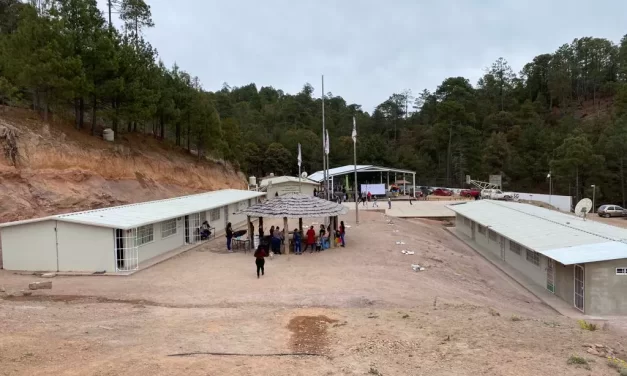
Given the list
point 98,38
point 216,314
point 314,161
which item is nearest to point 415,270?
point 216,314

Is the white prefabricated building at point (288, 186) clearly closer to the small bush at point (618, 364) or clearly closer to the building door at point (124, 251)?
the building door at point (124, 251)

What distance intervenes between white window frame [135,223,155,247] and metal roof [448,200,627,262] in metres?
15.8

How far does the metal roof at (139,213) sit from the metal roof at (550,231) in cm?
1556

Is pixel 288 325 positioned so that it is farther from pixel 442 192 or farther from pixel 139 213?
pixel 442 192

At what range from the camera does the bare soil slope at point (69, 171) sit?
24041 millimetres

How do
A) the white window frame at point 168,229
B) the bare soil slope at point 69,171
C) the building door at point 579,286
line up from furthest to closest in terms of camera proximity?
the bare soil slope at point 69,171, the white window frame at point 168,229, the building door at point 579,286

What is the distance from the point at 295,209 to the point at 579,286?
11711 millimetres

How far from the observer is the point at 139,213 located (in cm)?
2120

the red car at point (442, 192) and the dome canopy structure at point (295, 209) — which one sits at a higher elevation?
the dome canopy structure at point (295, 209)

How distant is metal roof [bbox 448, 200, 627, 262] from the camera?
16.6 meters

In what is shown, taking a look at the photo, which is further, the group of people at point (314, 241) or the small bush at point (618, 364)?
the group of people at point (314, 241)

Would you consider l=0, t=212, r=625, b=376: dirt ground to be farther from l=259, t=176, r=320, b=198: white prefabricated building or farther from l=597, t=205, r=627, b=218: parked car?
l=259, t=176, r=320, b=198: white prefabricated building

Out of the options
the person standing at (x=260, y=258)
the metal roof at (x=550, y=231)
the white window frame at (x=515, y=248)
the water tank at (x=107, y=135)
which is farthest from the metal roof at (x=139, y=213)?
the white window frame at (x=515, y=248)

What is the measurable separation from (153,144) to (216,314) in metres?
32.6
